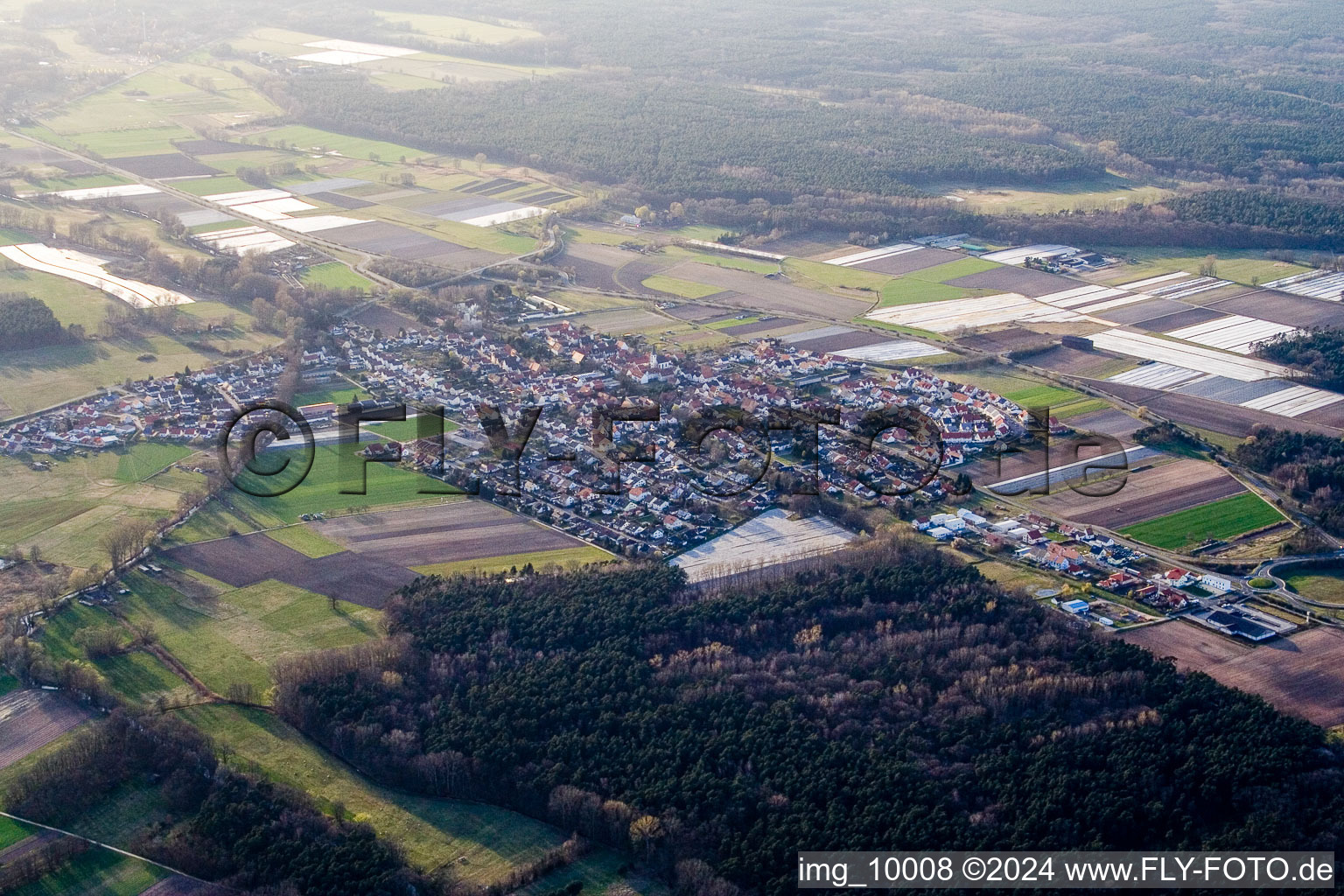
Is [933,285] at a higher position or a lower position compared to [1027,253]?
lower

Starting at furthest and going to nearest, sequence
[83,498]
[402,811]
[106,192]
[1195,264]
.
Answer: [106,192], [1195,264], [83,498], [402,811]

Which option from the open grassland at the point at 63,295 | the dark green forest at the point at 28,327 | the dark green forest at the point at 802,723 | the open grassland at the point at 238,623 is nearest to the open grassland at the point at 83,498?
the open grassland at the point at 238,623

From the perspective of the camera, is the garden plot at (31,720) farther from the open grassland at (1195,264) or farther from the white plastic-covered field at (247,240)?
the open grassland at (1195,264)

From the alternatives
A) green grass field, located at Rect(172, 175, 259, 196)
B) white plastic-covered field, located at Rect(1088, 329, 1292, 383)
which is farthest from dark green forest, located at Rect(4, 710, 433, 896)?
green grass field, located at Rect(172, 175, 259, 196)

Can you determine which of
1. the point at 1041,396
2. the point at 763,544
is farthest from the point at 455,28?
the point at 763,544

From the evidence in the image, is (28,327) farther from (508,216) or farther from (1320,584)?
(1320,584)
